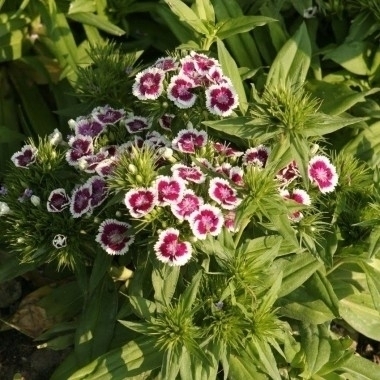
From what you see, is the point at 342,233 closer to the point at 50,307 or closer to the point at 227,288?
the point at 227,288

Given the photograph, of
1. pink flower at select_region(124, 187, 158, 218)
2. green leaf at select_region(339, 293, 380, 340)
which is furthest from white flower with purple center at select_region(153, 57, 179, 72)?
green leaf at select_region(339, 293, 380, 340)

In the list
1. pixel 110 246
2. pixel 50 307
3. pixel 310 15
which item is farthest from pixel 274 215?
pixel 310 15

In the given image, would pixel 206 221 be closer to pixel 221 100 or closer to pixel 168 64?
pixel 221 100

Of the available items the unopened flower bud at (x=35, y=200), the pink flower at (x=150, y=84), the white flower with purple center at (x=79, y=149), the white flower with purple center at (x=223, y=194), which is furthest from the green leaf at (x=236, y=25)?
the unopened flower bud at (x=35, y=200)

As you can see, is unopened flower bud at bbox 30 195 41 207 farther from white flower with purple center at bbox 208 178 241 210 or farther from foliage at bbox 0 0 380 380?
white flower with purple center at bbox 208 178 241 210

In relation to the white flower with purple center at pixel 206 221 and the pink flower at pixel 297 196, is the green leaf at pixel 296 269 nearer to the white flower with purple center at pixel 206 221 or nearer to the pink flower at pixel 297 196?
the pink flower at pixel 297 196

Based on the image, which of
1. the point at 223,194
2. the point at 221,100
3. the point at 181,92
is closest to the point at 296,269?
the point at 223,194
